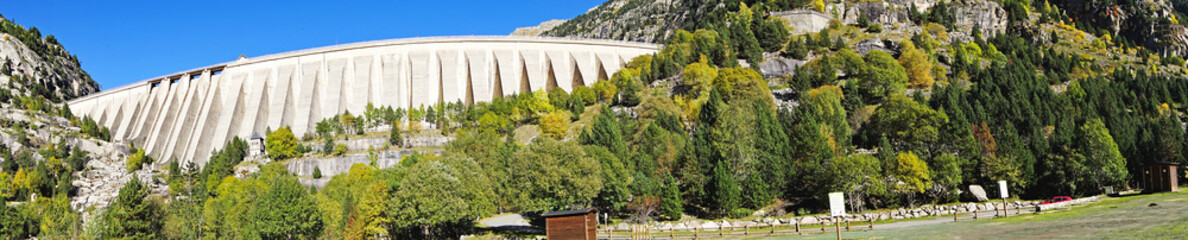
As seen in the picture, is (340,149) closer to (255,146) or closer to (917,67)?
(255,146)

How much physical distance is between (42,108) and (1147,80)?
15664cm

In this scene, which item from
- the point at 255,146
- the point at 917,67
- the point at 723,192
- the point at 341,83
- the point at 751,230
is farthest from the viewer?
the point at 341,83

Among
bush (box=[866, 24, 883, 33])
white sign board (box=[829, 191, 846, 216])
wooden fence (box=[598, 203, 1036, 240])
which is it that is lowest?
wooden fence (box=[598, 203, 1036, 240])

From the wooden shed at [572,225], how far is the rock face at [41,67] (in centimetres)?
13373

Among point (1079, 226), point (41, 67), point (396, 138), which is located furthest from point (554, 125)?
point (41, 67)

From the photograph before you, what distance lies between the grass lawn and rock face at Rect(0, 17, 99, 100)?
147591 mm

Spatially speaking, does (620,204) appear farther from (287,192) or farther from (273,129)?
(273,129)

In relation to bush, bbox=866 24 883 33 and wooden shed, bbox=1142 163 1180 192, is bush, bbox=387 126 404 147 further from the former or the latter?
wooden shed, bbox=1142 163 1180 192

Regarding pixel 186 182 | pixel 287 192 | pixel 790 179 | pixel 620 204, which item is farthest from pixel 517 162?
pixel 186 182

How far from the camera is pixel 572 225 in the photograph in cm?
3756

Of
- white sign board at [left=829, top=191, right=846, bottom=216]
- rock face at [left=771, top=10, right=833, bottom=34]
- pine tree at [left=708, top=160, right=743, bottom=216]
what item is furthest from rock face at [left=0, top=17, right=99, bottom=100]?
white sign board at [left=829, top=191, right=846, bottom=216]

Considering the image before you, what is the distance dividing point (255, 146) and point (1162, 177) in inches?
3987

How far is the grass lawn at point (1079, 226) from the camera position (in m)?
27.5

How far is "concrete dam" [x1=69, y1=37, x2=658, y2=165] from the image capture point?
12156 cm
